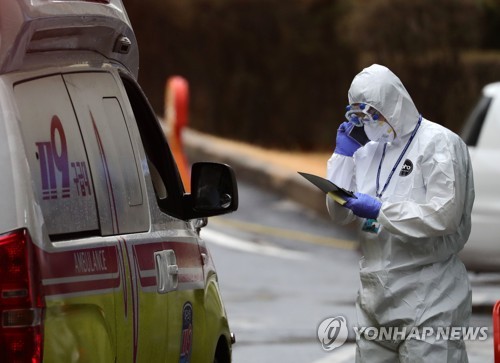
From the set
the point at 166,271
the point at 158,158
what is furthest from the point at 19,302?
the point at 158,158

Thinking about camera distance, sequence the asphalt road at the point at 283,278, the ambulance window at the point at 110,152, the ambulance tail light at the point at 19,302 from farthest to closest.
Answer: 1. the asphalt road at the point at 283,278
2. the ambulance window at the point at 110,152
3. the ambulance tail light at the point at 19,302

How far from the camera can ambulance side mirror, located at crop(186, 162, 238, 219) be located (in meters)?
6.39

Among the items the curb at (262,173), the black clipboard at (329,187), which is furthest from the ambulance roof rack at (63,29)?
the curb at (262,173)

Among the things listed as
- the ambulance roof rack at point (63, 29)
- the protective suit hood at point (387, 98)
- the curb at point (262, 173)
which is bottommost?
the curb at point (262, 173)

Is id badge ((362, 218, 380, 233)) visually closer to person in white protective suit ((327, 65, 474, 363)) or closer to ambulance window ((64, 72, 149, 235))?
person in white protective suit ((327, 65, 474, 363))

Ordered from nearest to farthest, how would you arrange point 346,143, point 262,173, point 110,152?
point 110,152, point 346,143, point 262,173

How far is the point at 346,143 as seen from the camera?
6887 mm

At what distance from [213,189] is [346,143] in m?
0.75

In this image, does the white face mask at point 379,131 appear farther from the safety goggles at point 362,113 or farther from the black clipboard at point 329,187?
the black clipboard at point 329,187

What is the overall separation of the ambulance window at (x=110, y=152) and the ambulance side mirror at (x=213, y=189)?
0.47m

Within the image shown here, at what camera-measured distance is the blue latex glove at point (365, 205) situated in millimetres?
6531

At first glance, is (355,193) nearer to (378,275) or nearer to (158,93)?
(378,275)

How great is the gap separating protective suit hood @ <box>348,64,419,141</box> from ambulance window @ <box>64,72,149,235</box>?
3.63 feet

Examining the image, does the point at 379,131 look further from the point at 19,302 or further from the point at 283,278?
the point at 283,278
